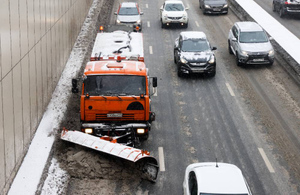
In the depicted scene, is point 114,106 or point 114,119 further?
point 114,119

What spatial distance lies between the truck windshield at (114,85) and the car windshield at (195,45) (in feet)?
31.4

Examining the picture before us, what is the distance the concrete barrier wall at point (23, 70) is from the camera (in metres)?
13.4

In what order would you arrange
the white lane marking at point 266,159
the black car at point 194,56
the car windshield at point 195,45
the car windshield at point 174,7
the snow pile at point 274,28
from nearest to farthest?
the white lane marking at point 266,159
the black car at point 194,56
the car windshield at point 195,45
the snow pile at point 274,28
the car windshield at point 174,7

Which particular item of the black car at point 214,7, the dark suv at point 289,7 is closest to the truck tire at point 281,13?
the dark suv at point 289,7

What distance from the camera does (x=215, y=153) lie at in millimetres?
17359

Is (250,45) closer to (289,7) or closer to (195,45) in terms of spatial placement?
(195,45)

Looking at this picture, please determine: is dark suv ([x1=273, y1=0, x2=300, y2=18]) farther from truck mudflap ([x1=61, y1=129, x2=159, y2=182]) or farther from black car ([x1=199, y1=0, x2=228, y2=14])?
truck mudflap ([x1=61, y1=129, x2=159, y2=182])

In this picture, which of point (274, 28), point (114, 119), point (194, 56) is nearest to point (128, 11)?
point (274, 28)

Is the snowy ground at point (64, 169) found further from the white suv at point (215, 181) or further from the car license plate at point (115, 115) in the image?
the white suv at point (215, 181)

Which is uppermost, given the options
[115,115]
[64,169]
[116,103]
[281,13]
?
[116,103]

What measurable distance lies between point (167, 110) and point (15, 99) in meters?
8.08

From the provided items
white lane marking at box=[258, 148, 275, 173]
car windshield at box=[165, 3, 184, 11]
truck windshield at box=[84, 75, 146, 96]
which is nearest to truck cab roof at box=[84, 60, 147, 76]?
truck windshield at box=[84, 75, 146, 96]

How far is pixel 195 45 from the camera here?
85.6 ft

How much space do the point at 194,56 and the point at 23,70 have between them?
1152cm
